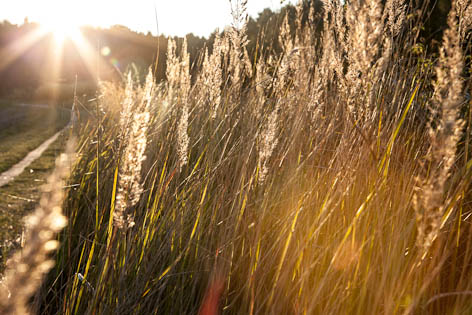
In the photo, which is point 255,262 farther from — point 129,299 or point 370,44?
point 370,44

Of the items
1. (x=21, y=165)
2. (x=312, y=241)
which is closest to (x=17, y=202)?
(x=21, y=165)

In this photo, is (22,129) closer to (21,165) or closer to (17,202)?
(21,165)

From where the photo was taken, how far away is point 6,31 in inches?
981

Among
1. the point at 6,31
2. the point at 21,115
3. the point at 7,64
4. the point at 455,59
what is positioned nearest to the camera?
the point at 455,59

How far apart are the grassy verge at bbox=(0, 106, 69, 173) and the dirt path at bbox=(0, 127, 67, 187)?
10 cm

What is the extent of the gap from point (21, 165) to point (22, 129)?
4.87 m

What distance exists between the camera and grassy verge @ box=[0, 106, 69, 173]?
6930 mm

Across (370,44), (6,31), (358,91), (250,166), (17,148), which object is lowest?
(17,148)

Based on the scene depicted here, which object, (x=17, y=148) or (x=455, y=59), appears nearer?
(x=455, y=59)

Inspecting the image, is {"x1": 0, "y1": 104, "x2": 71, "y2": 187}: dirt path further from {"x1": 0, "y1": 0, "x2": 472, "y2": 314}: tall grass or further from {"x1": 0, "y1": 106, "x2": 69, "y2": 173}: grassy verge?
{"x1": 0, "y1": 0, "x2": 472, "y2": 314}: tall grass

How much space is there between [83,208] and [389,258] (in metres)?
1.74

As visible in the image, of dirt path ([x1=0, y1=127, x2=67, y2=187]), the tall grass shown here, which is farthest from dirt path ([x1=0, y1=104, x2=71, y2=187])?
the tall grass

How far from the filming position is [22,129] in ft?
34.3

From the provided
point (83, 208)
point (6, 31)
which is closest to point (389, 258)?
point (83, 208)
